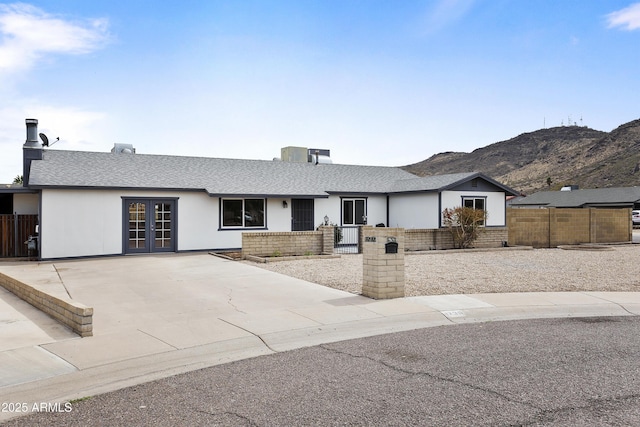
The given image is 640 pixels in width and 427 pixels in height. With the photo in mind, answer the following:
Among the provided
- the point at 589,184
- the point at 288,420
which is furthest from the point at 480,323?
the point at 589,184

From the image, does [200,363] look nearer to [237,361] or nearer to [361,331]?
[237,361]

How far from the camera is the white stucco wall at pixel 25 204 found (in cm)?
2139

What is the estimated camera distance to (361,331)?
873 cm

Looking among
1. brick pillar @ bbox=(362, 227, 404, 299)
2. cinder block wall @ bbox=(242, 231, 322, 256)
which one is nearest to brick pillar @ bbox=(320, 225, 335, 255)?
cinder block wall @ bbox=(242, 231, 322, 256)

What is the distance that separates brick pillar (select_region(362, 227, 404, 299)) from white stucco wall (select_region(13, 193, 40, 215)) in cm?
1598

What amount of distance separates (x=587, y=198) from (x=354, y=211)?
34.1 m

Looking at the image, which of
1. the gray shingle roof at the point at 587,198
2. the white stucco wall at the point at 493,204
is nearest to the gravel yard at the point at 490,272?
the white stucco wall at the point at 493,204

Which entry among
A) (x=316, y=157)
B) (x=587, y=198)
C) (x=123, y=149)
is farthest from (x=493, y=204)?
(x=587, y=198)

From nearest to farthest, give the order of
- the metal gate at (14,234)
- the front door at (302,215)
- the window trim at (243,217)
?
the metal gate at (14,234) < the window trim at (243,217) < the front door at (302,215)

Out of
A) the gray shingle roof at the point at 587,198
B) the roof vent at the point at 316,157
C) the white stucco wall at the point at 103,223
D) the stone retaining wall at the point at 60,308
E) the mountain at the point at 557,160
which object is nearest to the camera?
the stone retaining wall at the point at 60,308

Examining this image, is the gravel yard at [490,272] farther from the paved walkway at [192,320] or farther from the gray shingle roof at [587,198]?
the gray shingle roof at [587,198]

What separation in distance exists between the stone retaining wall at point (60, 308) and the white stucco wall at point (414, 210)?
18.2 metres

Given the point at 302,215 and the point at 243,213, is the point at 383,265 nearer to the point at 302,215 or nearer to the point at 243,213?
the point at 243,213

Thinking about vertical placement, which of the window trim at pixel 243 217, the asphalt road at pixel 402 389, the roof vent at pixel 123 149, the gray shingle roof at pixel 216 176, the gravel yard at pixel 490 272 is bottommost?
the asphalt road at pixel 402 389
